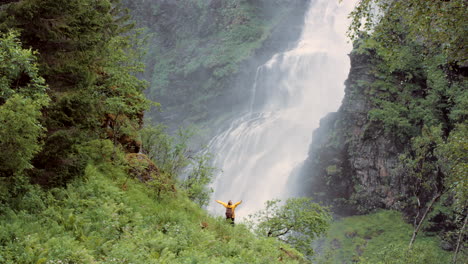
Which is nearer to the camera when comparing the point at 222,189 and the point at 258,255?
the point at 258,255

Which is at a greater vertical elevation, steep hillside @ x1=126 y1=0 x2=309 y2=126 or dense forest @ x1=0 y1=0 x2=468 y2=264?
steep hillside @ x1=126 y1=0 x2=309 y2=126

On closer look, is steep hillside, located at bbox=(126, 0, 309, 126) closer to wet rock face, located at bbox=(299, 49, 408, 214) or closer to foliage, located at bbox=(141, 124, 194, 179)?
wet rock face, located at bbox=(299, 49, 408, 214)

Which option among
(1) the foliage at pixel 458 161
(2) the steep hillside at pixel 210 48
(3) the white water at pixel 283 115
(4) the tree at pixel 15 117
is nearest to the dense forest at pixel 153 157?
(4) the tree at pixel 15 117

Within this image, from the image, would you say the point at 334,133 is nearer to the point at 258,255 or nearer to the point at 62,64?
the point at 258,255

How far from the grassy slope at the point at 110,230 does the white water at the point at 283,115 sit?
2468 centimetres

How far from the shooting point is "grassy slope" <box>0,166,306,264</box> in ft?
19.3

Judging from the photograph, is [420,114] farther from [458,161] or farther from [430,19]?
[430,19]

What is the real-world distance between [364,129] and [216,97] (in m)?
35.8

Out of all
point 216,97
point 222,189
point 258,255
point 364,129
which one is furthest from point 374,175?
point 216,97

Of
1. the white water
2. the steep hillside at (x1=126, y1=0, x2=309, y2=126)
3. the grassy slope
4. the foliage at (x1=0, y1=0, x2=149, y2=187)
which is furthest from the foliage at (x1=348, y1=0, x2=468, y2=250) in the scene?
the steep hillside at (x1=126, y1=0, x2=309, y2=126)

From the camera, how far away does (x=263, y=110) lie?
57.1 m

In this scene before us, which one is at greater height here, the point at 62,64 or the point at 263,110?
the point at 263,110

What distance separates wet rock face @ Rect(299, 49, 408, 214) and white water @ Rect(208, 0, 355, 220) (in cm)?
493

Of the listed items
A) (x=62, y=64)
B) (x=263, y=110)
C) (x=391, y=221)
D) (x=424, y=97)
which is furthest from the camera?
(x=263, y=110)
